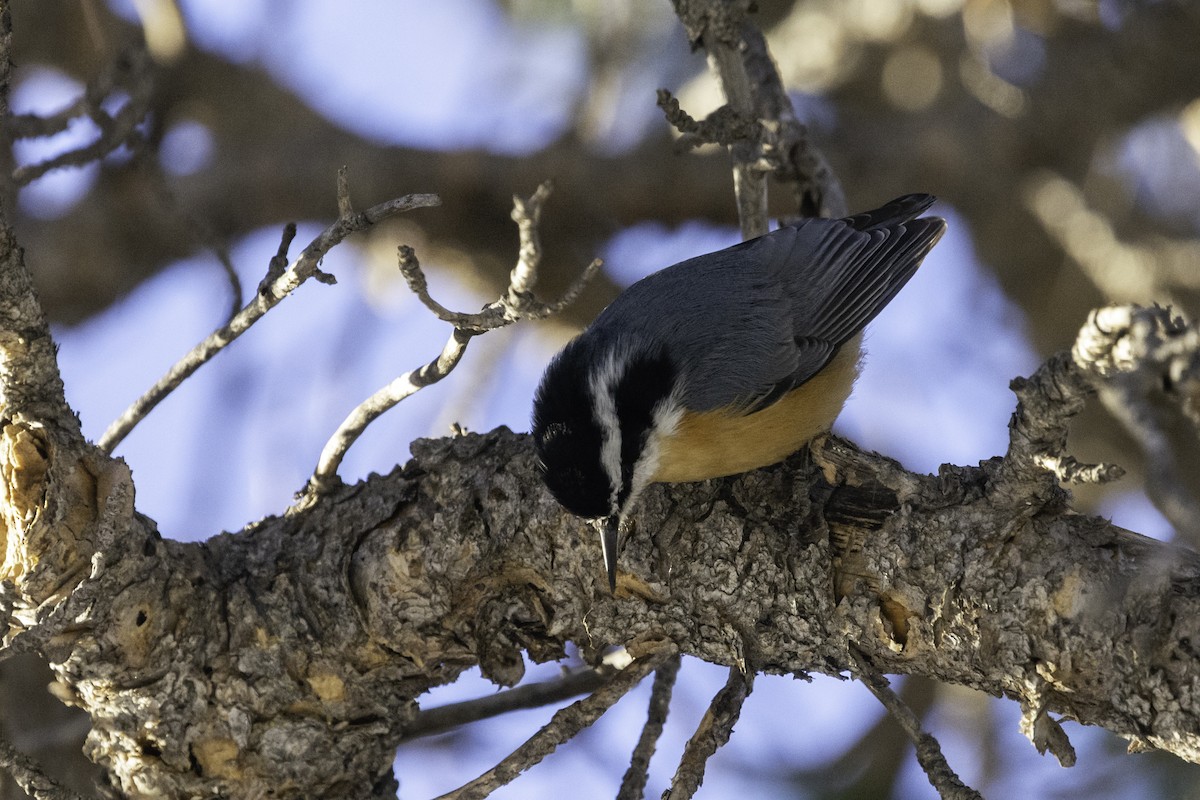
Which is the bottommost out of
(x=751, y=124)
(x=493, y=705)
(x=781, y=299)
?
(x=493, y=705)

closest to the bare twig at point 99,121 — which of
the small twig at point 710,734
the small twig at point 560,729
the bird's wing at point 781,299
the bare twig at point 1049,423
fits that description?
the bird's wing at point 781,299

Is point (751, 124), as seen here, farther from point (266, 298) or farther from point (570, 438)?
point (266, 298)

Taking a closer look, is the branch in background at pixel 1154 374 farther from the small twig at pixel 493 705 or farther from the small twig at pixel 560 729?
the small twig at pixel 493 705

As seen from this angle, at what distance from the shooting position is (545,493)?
9.71 feet

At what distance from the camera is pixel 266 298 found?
2.68m

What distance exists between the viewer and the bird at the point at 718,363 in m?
3.05

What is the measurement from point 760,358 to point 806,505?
3.01 ft

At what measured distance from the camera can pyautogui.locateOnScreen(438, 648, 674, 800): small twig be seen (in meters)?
2.55

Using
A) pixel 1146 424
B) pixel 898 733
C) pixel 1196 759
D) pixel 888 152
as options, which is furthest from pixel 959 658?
pixel 888 152

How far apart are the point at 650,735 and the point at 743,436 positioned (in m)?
0.87

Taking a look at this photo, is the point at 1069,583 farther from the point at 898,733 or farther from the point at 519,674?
the point at 898,733

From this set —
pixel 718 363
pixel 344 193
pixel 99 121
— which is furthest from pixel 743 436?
pixel 99 121

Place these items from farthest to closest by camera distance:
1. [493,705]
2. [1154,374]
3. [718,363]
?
[718,363]
[493,705]
[1154,374]

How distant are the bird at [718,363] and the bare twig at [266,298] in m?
0.77
